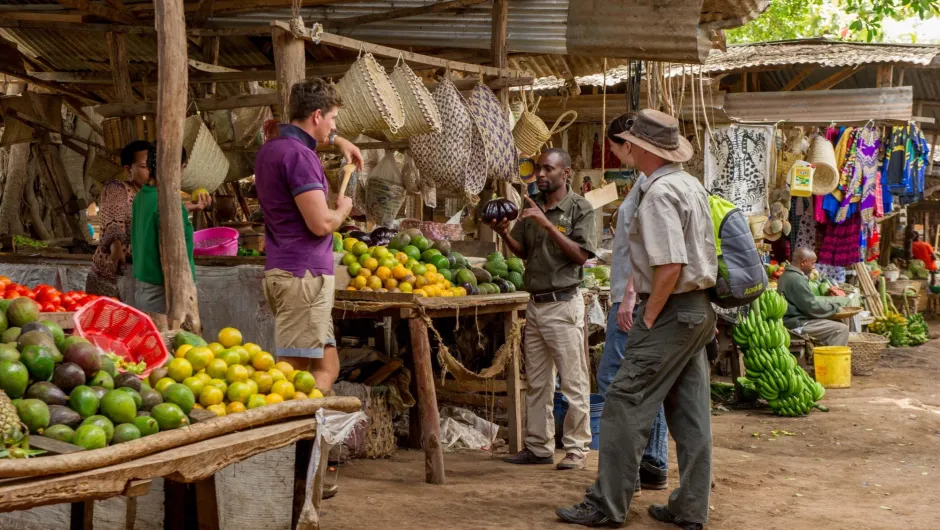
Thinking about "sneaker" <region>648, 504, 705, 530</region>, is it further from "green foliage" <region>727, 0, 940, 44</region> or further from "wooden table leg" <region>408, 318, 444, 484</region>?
"green foliage" <region>727, 0, 940, 44</region>

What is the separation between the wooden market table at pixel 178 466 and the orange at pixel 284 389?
168mm

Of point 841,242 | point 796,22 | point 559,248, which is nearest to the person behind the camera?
point 559,248

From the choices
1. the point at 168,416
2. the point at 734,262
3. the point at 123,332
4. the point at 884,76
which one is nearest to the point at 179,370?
the point at 123,332

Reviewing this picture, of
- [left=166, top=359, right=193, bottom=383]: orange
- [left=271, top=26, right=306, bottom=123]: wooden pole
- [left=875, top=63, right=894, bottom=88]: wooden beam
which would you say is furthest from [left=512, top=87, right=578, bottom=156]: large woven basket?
[left=875, top=63, right=894, bottom=88]: wooden beam

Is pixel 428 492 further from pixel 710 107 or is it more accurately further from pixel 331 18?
pixel 710 107

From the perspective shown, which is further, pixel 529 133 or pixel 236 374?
pixel 529 133

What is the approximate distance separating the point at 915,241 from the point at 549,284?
15764 millimetres

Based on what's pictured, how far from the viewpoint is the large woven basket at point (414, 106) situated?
19.4 ft

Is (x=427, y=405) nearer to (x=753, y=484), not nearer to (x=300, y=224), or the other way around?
(x=300, y=224)

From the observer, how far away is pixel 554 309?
246 inches

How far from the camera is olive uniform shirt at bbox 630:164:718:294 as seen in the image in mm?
4430

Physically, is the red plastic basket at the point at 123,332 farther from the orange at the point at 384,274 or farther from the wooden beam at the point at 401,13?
the wooden beam at the point at 401,13

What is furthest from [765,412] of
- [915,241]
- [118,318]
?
[915,241]

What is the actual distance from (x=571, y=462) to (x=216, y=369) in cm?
305
